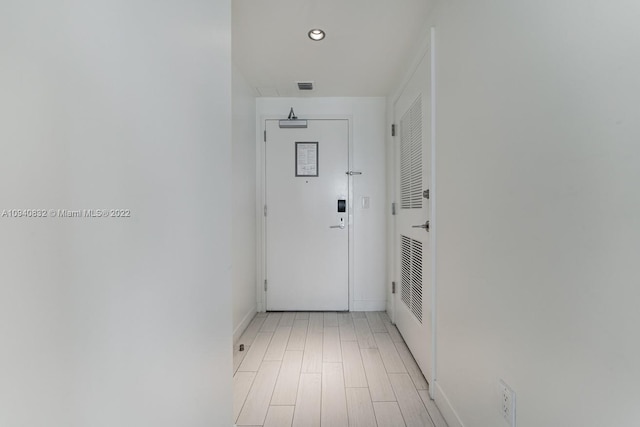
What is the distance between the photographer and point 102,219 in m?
0.58

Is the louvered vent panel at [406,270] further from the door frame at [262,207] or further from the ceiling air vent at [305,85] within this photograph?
the ceiling air vent at [305,85]

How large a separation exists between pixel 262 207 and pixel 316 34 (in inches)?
70.0

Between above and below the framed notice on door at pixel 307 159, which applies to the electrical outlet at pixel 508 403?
below

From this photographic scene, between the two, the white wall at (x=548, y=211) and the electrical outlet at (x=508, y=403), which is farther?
the electrical outlet at (x=508, y=403)

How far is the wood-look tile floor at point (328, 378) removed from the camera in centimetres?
162

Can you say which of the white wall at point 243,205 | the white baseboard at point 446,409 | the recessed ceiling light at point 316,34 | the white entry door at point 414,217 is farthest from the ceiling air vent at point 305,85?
the white baseboard at point 446,409

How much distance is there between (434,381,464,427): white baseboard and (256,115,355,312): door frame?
164cm

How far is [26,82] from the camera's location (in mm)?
444

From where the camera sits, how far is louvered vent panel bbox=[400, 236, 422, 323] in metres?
2.16

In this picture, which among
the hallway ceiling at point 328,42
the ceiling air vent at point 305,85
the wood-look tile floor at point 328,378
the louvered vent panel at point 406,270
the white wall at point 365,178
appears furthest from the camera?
the white wall at point 365,178

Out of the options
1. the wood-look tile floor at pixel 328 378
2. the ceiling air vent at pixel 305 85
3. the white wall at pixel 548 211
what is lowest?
the wood-look tile floor at pixel 328 378

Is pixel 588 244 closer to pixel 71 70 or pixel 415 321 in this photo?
pixel 71 70

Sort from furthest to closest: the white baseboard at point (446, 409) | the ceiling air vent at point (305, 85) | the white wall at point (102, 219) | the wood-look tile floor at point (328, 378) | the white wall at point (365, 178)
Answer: the white wall at point (365, 178), the ceiling air vent at point (305, 85), the wood-look tile floor at point (328, 378), the white baseboard at point (446, 409), the white wall at point (102, 219)

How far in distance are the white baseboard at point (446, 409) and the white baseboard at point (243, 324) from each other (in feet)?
5.07
